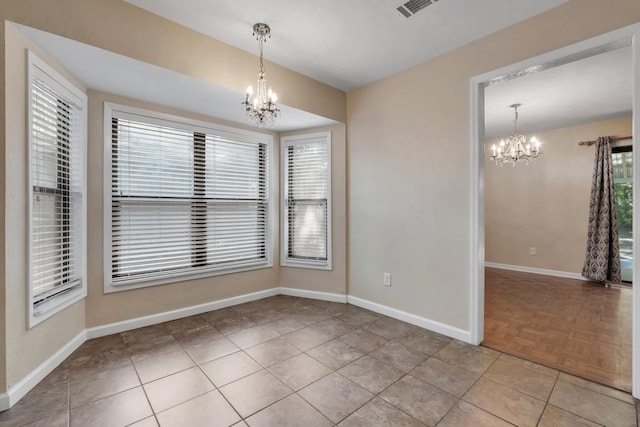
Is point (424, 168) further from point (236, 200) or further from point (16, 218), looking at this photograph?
point (16, 218)

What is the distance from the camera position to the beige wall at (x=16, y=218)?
1714 mm

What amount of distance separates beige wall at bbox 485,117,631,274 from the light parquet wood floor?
75cm

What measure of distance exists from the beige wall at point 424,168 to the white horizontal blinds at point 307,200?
39 centimetres

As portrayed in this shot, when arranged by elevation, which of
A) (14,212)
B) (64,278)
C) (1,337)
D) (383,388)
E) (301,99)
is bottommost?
(383,388)

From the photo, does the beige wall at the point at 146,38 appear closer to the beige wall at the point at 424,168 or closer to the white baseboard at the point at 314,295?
the beige wall at the point at 424,168


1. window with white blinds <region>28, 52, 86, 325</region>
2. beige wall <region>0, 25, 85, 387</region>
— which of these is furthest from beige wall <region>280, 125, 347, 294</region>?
beige wall <region>0, 25, 85, 387</region>

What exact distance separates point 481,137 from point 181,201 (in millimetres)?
3130

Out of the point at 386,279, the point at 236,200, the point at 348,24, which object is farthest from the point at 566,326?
the point at 236,200

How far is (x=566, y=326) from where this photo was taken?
2875 mm

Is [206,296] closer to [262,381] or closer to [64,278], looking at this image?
[64,278]

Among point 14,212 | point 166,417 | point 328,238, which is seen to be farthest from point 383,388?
point 14,212

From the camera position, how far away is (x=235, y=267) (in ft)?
11.5

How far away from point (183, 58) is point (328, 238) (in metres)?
2.46

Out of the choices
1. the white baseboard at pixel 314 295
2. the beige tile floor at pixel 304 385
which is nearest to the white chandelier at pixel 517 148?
the beige tile floor at pixel 304 385
